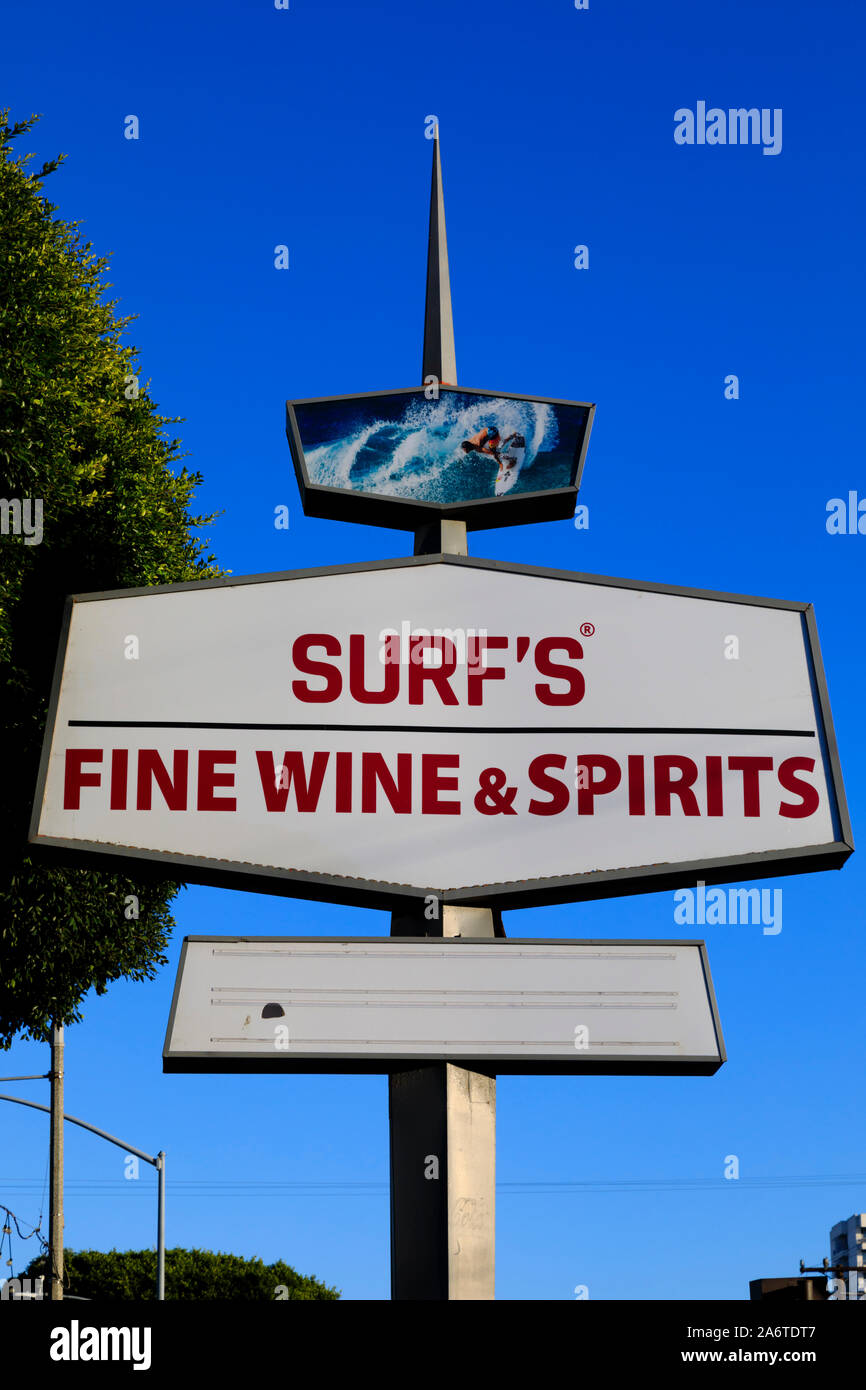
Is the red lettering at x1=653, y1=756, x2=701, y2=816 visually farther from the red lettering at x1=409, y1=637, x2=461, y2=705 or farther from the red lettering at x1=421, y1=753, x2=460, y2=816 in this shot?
the red lettering at x1=409, y1=637, x2=461, y2=705

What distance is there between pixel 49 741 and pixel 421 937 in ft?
9.33

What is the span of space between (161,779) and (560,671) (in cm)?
288

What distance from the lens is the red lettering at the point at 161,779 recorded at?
1029cm

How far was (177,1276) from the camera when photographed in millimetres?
52781

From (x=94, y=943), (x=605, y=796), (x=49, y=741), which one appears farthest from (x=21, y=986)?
(x=605, y=796)

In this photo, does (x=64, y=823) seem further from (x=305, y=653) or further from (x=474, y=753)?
(x=474, y=753)

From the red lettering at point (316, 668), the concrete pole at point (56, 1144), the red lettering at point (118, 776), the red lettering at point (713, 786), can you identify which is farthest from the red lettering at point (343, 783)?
the concrete pole at point (56, 1144)

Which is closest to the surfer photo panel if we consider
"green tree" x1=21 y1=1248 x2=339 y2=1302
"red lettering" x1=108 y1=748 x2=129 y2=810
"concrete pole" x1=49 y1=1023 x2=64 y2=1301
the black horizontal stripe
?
the black horizontal stripe

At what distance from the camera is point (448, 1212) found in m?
9.27

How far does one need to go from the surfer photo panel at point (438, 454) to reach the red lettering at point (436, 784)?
217cm

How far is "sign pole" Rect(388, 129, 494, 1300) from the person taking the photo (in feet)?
30.4

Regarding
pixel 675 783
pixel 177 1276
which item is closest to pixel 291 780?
pixel 675 783

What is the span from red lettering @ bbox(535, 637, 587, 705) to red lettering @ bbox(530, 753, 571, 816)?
0.44m
